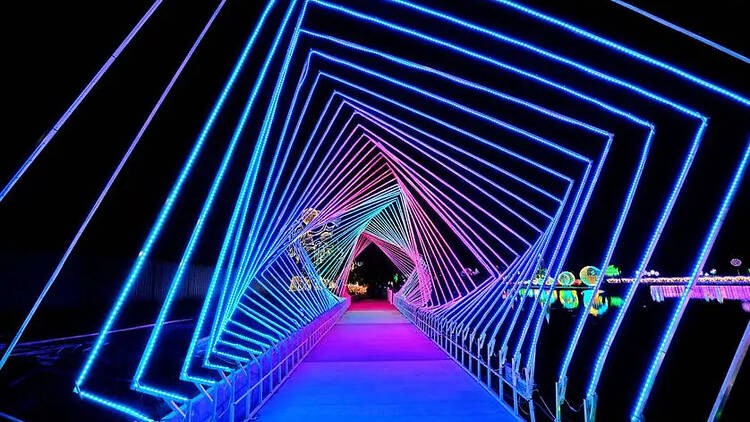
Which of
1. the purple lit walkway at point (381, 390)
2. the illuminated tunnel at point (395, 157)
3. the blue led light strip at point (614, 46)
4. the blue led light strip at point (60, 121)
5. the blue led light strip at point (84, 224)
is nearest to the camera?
the blue led light strip at point (60, 121)

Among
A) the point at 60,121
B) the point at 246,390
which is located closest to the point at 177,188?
the point at 60,121

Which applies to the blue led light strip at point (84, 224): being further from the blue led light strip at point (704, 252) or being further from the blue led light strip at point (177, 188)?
the blue led light strip at point (704, 252)

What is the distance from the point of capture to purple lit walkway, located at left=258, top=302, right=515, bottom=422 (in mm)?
6625

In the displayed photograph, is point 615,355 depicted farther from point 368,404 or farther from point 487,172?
point 368,404

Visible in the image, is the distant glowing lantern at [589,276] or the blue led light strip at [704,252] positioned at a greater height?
the blue led light strip at [704,252]

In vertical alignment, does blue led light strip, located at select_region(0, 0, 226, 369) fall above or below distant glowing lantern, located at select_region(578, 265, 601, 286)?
above

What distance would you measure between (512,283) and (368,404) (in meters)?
4.71

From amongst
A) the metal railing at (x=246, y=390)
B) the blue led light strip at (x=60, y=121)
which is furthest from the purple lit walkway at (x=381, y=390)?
the blue led light strip at (x=60, y=121)

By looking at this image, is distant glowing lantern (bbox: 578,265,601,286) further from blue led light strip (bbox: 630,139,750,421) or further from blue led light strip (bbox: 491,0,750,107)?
blue led light strip (bbox: 491,0,750,107)

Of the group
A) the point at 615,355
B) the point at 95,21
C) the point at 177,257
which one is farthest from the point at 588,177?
the point at 177,257

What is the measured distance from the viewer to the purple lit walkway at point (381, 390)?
662 centimetres

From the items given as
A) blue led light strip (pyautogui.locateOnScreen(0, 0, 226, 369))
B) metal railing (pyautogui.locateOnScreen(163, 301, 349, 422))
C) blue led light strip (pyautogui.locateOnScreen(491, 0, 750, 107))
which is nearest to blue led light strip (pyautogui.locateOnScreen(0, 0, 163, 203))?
blue led light strip (pyautogui.locateOnScreen(0, 0, 226, 369))

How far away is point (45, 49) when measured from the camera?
3.57 m

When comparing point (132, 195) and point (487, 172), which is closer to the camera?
point (487, 172)
